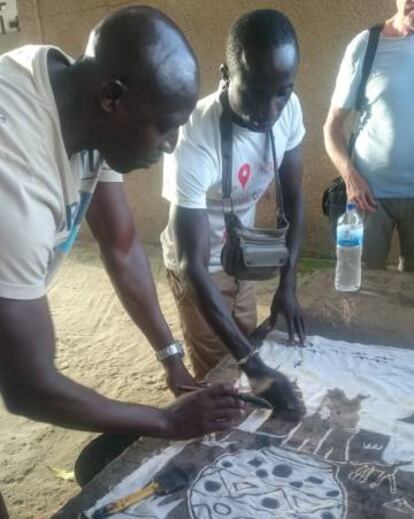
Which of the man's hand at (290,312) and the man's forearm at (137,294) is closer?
the man's forearm at (137,294)

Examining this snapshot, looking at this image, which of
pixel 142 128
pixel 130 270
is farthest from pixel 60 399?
pixel 130 270

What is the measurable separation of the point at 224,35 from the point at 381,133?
1.98m

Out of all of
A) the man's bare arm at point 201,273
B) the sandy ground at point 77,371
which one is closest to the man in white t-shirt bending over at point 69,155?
the man's bare arm at point 201,273

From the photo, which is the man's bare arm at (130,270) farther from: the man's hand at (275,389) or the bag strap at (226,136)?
the bag strap at (226,136)

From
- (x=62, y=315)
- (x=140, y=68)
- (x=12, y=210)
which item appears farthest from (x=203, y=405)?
(x=62, y=315)

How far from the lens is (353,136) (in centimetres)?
268

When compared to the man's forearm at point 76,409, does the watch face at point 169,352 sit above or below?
below

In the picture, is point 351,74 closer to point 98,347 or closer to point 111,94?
point 111,94

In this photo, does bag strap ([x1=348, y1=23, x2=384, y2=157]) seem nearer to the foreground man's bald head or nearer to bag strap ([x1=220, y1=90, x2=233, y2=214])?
bag strap ([x1=220, y1=90, x2=233, y2=214])

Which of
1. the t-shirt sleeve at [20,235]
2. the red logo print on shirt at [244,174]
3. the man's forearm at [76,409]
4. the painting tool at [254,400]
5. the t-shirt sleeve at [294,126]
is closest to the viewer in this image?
the t-shirt sleeve at [20,235]

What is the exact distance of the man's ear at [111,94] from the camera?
3.47 ft

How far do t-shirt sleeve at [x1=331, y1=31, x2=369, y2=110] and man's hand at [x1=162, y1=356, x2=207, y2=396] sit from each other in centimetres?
155

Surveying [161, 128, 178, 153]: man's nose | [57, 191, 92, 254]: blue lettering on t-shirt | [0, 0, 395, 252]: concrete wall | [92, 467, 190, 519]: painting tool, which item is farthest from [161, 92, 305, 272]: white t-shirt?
[0, 0, 395, 252]: concrete wall

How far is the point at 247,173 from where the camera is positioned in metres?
1.94
